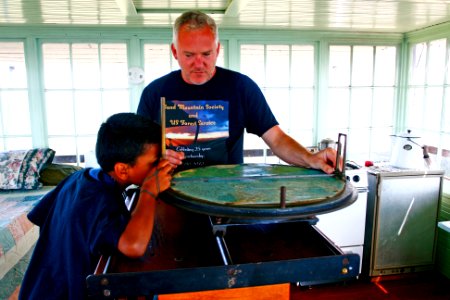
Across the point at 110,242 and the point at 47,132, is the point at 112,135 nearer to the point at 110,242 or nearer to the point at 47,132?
the point at 110,242

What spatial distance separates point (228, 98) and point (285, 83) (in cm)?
278

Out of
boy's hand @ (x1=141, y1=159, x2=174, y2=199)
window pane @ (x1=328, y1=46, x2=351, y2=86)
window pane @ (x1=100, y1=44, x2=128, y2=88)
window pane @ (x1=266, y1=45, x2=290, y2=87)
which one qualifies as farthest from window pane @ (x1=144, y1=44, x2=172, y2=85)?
boy's hand @ (x1=141, y1=159, x2=174, y2=199)

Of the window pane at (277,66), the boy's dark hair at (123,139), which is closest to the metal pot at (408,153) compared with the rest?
the window pane at (277,66)

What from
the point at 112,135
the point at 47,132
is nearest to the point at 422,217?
the point at 112,135

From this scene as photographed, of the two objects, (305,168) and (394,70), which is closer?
(305,168)

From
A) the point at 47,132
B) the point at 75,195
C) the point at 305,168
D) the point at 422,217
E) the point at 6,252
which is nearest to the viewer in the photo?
the point at 75,195

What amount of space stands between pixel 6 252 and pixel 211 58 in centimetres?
224

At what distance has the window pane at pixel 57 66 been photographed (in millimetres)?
3891

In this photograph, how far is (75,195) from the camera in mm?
1070

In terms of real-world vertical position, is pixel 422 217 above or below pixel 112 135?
below

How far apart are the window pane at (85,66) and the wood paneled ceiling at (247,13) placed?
312 mm

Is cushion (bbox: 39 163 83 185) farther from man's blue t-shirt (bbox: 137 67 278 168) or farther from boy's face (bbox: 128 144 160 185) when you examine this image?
boy's face (bbox: 128 144 160 185)

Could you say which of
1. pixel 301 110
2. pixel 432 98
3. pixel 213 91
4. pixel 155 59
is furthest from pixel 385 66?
pixel 213 91

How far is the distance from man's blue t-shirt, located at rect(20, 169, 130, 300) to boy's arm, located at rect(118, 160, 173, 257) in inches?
1.3
